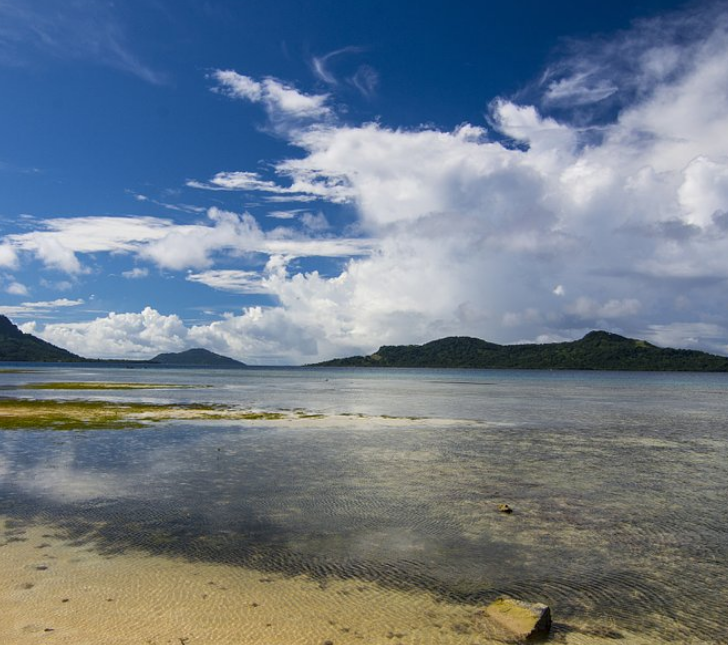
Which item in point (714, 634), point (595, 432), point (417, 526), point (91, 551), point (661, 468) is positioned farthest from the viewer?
point (595, 432)

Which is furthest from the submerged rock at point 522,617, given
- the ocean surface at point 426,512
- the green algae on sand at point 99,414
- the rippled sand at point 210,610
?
the green algae on sand at point 99,414

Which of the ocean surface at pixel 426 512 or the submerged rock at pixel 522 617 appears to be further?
the ocean surface at pixel 426 512

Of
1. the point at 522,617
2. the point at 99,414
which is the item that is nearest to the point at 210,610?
the point at 522,617

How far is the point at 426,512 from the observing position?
20641 millimetres

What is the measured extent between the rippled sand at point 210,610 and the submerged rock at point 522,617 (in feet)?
0.80

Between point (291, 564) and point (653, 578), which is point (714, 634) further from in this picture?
point (291, 564)

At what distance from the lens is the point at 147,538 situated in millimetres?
17094

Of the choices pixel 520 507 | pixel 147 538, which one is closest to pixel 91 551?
pixel 147 538

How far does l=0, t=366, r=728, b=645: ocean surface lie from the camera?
13.8 m

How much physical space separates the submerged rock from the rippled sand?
245 mm

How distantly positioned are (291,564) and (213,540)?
324 cm

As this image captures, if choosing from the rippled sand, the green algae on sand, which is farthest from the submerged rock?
the green algae on sand

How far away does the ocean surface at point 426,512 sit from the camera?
13844 mm

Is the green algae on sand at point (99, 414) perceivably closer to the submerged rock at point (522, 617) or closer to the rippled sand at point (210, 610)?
the rippled sand at point (210, 610)
